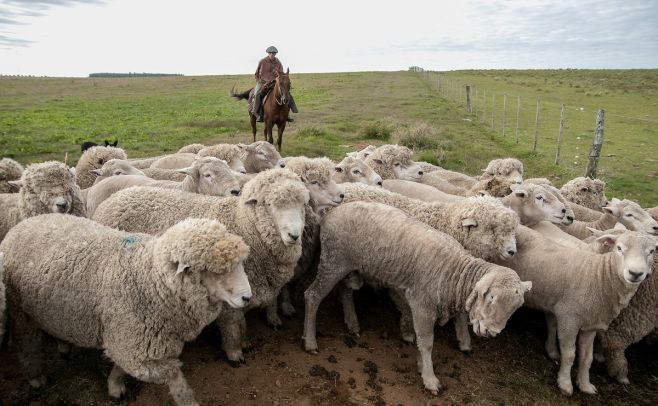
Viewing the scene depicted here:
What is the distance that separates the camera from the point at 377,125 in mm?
17891

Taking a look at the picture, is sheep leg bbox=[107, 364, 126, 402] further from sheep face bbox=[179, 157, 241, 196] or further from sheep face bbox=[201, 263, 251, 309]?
sheep face bbox=[179, 157, 241, 196]

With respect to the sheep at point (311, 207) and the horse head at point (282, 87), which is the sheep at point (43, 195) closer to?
the sheep at point (311, 207)

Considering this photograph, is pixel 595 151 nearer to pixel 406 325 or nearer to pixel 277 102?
pixel 406 325

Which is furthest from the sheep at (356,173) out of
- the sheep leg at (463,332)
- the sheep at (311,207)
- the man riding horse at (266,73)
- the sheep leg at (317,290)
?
the man riding horse at (266,73)

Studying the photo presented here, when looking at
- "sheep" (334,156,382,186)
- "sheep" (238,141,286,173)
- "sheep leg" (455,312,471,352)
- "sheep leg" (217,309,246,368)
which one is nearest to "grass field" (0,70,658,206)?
"sheep" (238,141,286,173)

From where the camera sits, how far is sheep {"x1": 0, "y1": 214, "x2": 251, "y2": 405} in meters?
3.48

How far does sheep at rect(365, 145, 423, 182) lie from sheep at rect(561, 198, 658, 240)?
2.52m

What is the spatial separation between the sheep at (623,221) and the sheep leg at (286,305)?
3.86 metres

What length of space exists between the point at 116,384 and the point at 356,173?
4343 millimetres

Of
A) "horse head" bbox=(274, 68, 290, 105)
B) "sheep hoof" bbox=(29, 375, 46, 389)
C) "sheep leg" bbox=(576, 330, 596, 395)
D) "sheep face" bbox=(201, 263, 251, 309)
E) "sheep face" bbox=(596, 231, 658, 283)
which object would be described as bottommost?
"sheep leg" bbox=(576, 330, 596, 395)

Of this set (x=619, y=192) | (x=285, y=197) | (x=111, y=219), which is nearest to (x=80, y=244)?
(x=111, y=219)

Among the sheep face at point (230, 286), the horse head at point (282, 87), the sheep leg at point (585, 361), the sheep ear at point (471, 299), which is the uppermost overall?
the horse head at point (282, 87)

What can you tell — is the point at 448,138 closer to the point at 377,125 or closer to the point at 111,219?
the point at 377,125

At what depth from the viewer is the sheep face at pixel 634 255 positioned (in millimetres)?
4246
